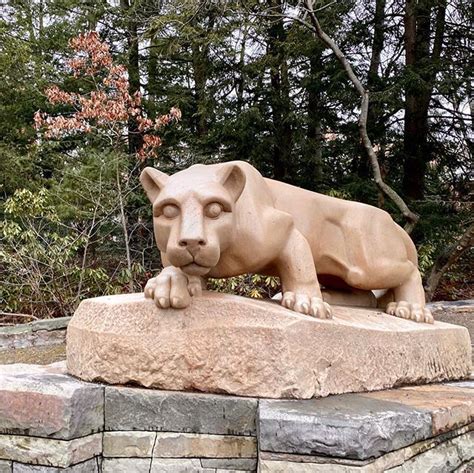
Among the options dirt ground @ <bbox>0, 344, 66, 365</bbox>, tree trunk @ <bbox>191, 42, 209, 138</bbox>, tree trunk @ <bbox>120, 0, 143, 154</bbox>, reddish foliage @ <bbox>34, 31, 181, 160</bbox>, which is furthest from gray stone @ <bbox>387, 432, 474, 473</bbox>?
tree trunk @ <bbox>120, 0, 143, 154</bbox>

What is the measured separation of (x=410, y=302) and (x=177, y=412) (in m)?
1.51

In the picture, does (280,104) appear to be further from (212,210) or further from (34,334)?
(212,210)

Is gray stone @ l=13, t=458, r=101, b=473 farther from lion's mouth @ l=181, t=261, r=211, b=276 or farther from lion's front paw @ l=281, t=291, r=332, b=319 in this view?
lion's front paw @ l=281, t=291, r=332, b=319

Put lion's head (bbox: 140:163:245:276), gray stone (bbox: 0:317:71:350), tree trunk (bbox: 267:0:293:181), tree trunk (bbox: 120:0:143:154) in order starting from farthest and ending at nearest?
tree trunk (bbox: 120:0:143:154)
tree trunk (bbox: 267:0:293:181)
gray stone (bbox: 0:317:71:350)
lion's head (bbox: 140:163:245:276)

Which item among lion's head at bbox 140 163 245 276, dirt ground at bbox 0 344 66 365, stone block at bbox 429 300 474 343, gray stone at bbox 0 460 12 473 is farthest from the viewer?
stone block at bbox 429 300 474 343

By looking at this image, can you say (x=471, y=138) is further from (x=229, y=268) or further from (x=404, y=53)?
(x=229, y=268)

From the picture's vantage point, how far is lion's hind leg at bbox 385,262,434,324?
9.80 feet

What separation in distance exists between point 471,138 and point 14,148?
302 inches

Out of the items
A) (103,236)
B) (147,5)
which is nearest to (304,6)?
(147,5)

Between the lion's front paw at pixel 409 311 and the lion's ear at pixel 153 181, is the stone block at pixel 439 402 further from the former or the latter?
the lion's ear at pixel 153 181

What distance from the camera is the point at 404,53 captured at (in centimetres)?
916

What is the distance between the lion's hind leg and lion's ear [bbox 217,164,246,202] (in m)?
1.27

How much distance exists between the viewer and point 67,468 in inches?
84.1

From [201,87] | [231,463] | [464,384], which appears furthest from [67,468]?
[201,87]
